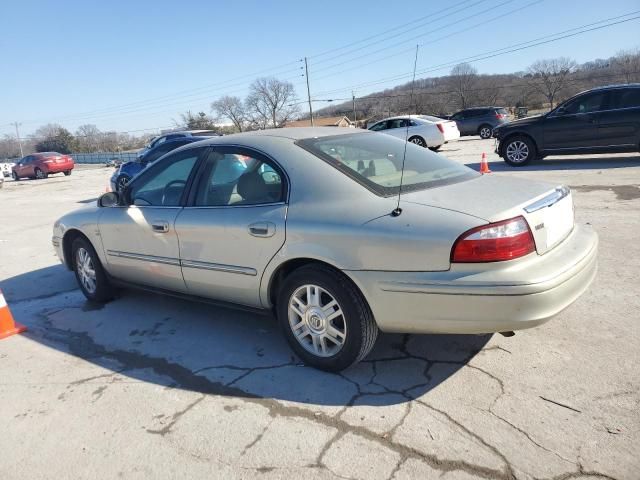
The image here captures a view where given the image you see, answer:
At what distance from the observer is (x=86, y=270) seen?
4.89 metres

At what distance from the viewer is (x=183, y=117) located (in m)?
80.2

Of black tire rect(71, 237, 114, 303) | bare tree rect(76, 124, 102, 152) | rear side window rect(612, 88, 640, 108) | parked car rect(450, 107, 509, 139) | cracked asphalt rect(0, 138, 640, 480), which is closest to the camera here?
cracked asphalt rect(0, 138, 640, 480)

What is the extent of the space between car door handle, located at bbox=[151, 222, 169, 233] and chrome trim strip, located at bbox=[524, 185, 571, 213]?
2.65 metres

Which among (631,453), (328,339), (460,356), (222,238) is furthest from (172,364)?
(631,453)

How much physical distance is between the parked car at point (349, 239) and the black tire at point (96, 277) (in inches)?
25.3

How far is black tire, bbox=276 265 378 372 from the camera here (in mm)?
2852

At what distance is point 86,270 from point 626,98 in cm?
1068

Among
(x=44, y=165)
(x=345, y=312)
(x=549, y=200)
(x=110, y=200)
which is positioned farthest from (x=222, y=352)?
(x=44, y=165)

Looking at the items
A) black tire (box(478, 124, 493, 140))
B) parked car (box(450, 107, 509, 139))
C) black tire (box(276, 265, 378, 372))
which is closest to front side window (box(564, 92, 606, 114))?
black tire (box(276, 265, 378, 372))

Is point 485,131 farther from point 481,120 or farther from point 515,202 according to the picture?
point 515,202

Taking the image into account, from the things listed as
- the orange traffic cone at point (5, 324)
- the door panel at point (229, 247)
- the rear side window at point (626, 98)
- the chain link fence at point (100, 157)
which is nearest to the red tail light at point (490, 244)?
the door panel at point (229, 247)

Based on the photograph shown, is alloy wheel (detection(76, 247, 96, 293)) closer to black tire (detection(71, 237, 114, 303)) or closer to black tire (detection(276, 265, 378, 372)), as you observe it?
black tire (detection(71, 237, 114, 303))

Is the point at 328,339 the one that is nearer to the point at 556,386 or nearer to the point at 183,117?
the point at 556,386

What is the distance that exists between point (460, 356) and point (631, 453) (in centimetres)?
115
